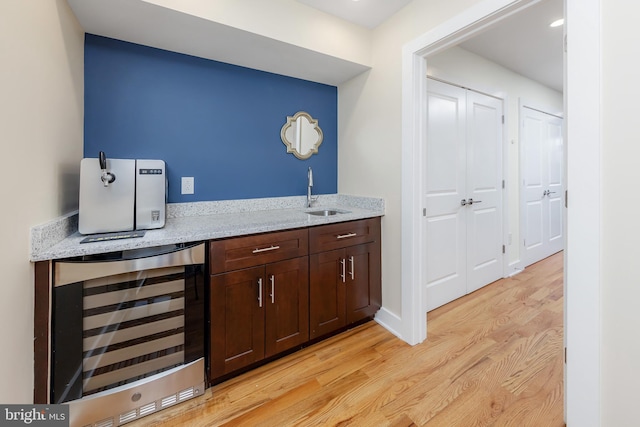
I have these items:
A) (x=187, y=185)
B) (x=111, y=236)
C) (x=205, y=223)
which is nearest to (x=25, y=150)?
(x=111, y=236)

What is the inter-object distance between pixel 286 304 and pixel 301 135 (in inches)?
60.4

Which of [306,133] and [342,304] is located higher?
[306,133]

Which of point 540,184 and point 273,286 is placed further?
point 540,184

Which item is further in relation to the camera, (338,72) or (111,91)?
(338,72)

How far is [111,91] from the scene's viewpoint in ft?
5.60

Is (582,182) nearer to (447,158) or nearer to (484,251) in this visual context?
(447,158)

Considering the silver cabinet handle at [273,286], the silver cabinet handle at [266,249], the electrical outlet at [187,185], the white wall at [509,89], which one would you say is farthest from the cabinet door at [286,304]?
the white wall at [509,89]

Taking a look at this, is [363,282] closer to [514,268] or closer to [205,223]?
[205,223]

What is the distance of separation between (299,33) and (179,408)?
7.91 feet

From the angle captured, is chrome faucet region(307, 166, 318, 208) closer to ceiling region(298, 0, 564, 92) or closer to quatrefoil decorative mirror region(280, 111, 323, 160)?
quatrefoil decorative mirror region(280, 111, 323, 160)

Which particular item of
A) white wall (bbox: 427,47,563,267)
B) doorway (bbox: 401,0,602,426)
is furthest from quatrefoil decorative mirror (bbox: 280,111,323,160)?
doorway (bbox: 401,0,602,426)

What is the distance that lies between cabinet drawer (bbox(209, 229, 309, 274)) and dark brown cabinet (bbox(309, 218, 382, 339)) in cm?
12

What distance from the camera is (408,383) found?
4.99ft

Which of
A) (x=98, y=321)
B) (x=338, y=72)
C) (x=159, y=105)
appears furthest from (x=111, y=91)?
(x=338, y=72)
